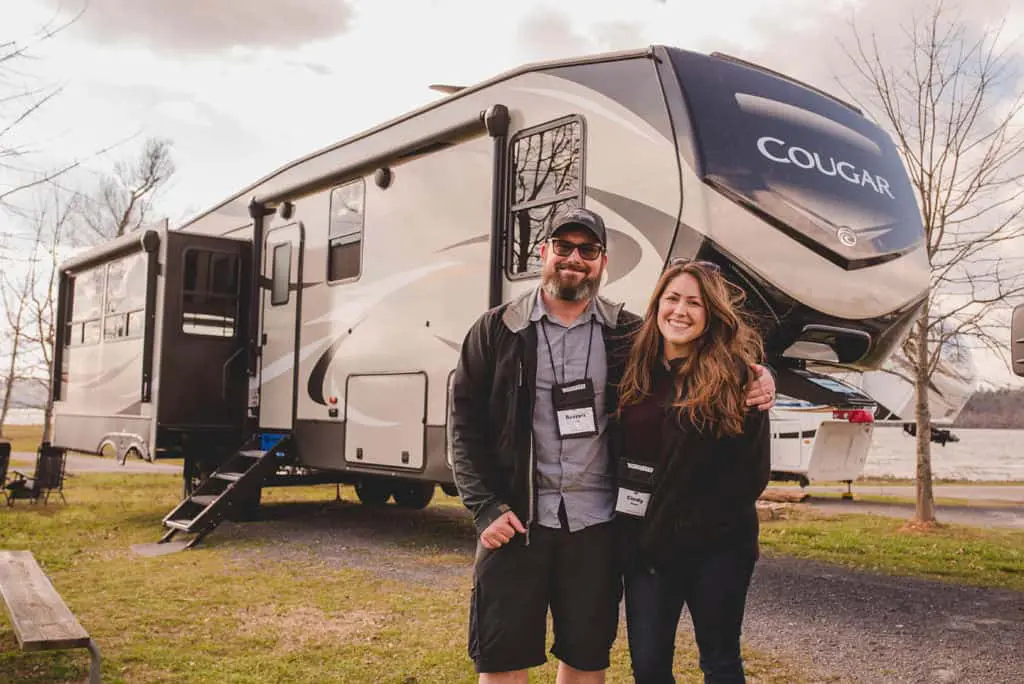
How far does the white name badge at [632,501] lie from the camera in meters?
2.92

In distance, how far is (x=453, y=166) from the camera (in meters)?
7.27

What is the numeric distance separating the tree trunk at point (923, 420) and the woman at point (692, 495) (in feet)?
24.7

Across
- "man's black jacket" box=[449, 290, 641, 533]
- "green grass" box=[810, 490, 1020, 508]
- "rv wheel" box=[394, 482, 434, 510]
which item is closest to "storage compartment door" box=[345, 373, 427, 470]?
"rv wheel" box=[394, 482, 434, 510]

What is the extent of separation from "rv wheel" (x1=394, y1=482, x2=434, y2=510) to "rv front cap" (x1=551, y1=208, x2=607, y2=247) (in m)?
8.60

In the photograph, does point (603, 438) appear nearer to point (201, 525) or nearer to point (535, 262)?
point (535, 262)

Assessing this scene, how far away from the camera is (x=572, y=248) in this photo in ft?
10.3

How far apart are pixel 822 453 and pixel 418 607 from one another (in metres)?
6.47

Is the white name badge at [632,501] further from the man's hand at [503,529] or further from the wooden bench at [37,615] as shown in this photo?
the wooden bench at [37,615]

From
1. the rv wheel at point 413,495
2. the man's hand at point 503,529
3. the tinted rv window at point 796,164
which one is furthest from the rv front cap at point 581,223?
the rv wheel at point 413,495

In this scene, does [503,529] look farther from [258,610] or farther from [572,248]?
[258,610]

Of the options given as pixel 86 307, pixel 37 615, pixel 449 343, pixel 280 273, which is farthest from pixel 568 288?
pixel 86 307

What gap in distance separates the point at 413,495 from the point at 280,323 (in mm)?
3343

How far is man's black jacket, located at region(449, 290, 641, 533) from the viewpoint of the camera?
9.82ft

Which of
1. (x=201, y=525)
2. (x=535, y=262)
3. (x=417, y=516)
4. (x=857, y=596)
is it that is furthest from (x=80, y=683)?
(x=417, y=516)
